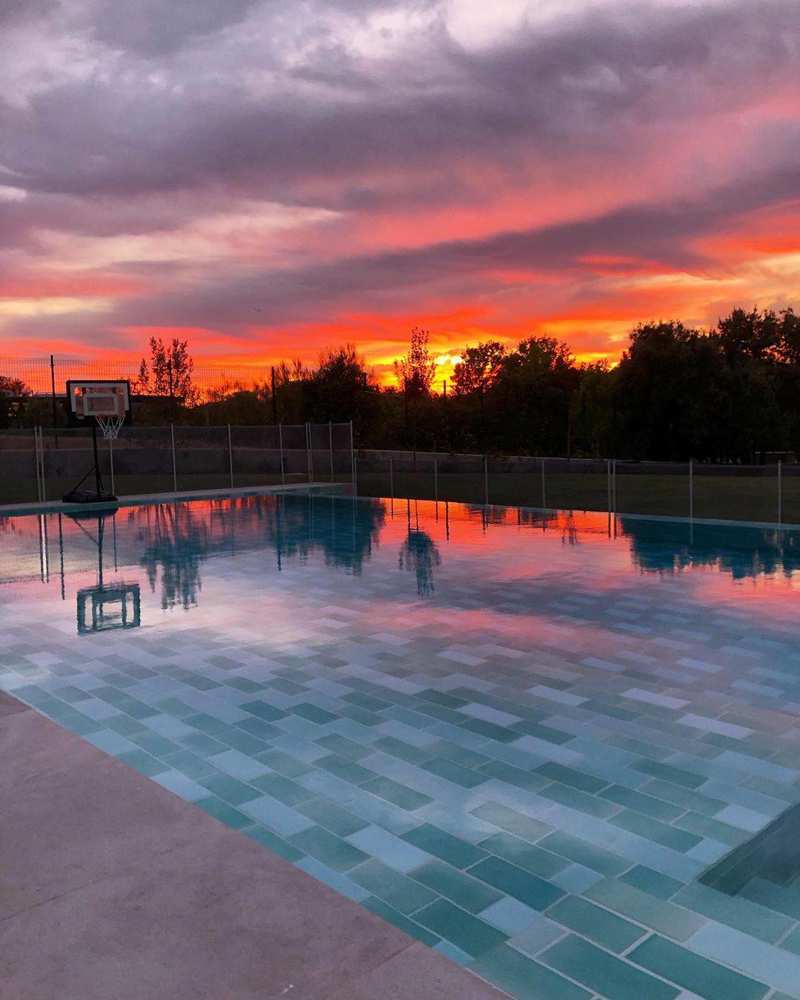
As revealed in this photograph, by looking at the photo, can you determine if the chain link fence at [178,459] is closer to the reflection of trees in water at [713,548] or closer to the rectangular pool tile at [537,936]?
the reflection of trees in water at [713,548]

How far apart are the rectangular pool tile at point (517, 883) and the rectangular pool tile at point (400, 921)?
491 mm

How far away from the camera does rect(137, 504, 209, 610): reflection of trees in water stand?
11.4 m

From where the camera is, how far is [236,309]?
1308 inches

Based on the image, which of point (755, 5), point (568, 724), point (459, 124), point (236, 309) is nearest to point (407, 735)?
point (568, 724)

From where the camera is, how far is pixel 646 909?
3656 millimetres

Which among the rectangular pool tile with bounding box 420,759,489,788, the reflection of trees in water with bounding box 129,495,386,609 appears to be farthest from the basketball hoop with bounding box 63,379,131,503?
the rectangular pool tile with bounding box 420,759,489,788

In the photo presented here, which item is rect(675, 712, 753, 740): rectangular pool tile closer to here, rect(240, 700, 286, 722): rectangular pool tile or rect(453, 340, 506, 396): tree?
rect(240, 700, 286, 722): rectangular pool tile

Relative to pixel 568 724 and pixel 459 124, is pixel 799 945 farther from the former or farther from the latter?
pixel 459 124

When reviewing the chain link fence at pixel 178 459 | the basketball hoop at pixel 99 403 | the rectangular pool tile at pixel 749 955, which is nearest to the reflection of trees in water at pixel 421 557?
the rectangular pool tile at pixel 749 955

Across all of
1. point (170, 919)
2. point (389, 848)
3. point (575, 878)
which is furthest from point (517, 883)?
point (170, 919)

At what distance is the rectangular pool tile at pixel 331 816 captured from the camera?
444 cm

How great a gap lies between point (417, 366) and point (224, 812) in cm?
4583

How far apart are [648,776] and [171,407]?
40949mm

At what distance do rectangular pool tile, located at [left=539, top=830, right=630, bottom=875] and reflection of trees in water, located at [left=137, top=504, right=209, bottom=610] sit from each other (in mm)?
6918
